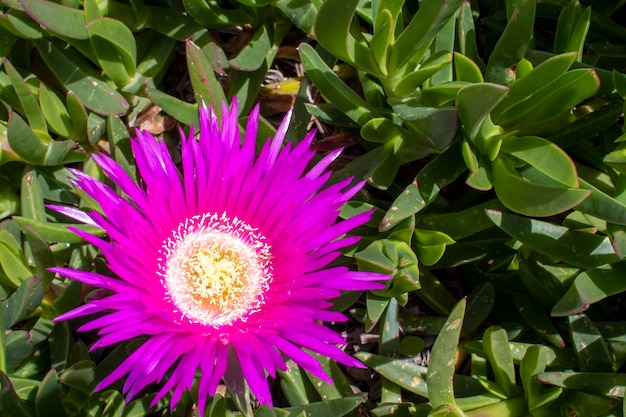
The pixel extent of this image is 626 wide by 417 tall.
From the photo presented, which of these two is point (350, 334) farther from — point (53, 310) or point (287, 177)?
point (53, 310)

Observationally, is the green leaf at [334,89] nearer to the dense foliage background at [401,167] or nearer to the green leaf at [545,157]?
the dense foliage background at [401,167]

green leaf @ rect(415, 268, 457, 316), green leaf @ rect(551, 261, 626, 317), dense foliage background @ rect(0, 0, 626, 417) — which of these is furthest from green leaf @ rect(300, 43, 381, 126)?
green leaf @ rect(551, 261, 626, 317)

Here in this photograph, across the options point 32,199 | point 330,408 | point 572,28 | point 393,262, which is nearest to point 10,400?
point 32,199

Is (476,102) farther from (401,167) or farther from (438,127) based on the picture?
(401,167)

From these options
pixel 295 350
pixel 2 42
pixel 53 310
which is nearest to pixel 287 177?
pixel 295 350

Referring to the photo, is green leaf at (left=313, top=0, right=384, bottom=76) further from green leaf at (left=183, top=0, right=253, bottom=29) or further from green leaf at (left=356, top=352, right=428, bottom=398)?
green leaf at (left=356, top=352, right=428, bottom=398)

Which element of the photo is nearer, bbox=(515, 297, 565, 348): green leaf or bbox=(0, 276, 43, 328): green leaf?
bbox=(0, 276, 43, 328): green leaf
